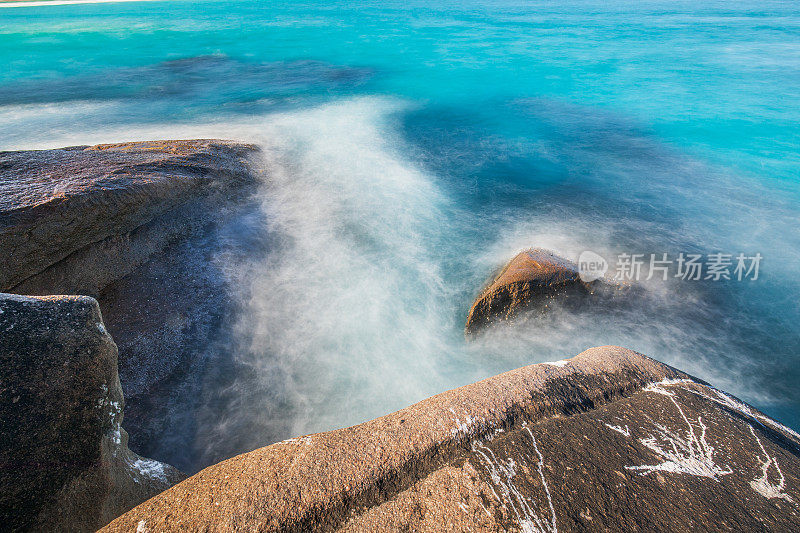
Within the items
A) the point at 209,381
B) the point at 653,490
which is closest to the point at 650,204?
the point at 653,490

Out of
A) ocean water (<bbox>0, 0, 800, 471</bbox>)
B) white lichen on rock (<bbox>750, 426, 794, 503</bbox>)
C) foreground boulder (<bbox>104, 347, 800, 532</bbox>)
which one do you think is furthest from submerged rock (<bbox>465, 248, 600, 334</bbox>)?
white lichen on rock (<bbox>750, 426, 794, 503</bbox>)

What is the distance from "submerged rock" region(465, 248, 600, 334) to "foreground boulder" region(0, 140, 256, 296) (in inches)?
162

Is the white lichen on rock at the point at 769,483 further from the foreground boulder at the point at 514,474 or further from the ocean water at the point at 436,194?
the ocean water at the point at 436,194

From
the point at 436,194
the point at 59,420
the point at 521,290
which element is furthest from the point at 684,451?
the point at 436,194

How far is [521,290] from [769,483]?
2.72 metres

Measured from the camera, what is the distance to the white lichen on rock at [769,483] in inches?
85.2

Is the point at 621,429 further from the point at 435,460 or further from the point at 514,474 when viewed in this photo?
the point at 435,460

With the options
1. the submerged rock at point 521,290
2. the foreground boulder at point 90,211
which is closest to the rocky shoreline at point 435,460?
the submerged rock at point 521,290

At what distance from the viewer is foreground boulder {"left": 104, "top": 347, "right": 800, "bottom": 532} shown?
1.94m

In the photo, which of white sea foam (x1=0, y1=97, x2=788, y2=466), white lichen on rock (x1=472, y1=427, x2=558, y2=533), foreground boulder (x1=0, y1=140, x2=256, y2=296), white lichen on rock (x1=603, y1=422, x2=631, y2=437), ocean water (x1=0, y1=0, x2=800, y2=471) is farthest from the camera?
ocean water (x1=0, y1=0, x2=800, y2=471)

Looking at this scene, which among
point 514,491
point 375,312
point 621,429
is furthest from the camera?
point 375,312

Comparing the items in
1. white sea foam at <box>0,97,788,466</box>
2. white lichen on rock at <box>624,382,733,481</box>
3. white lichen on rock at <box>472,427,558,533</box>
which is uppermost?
white lichen on rock at <box>472,427,558,533</box>

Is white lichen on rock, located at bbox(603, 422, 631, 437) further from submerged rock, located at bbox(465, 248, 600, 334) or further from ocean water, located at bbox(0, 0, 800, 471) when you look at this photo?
submerged rock, located at bbox(465, 248, 600, 334)

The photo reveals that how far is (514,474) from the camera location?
2.11 metres
